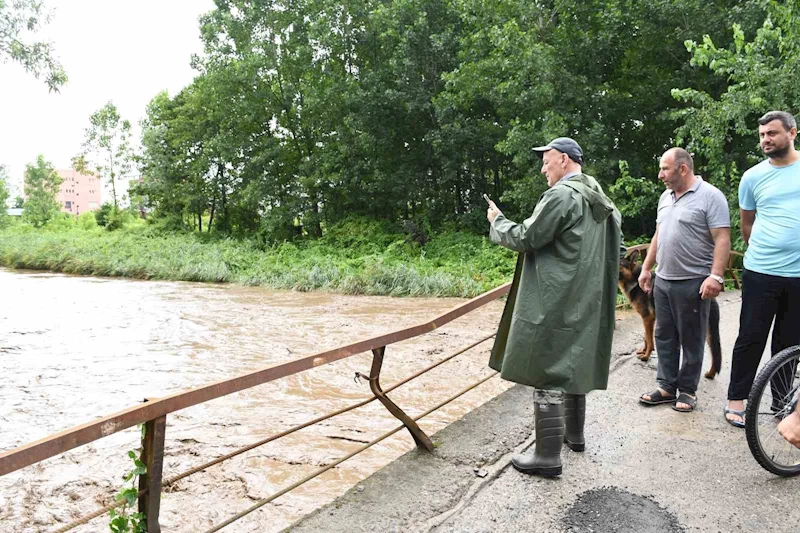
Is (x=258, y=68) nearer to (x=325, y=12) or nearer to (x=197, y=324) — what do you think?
(x=325, y=12)

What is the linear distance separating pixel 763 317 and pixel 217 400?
16.9 ft

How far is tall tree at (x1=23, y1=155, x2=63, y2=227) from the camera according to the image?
51.4m

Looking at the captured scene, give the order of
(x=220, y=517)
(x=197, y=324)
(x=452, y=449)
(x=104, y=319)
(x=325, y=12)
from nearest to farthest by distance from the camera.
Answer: (x=452, y=449) → (x=220, y=517) → (x=197, y=324) → (x=104, y=319) → (x=325, y=12)

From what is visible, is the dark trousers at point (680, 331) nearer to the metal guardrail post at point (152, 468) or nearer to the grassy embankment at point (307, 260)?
the metal guardrail post at point (152, 468)

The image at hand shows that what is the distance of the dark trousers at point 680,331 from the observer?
14.5 ft

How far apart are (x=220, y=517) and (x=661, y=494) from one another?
8.98 feet

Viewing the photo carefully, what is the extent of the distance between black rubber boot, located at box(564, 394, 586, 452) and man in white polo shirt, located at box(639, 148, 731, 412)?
3.83ft

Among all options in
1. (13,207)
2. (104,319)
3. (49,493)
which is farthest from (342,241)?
(13,207)

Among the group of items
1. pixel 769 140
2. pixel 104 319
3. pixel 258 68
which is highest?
pixel 258 68

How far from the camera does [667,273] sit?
454 cm

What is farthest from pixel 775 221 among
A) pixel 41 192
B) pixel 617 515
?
pixel 41 192

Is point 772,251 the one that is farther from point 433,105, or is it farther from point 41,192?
point 41,192

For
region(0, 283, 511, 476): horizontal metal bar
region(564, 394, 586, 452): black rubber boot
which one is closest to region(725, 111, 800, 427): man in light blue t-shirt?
region(564, 394, 586, 452): black rubber boot

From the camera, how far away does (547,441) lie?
335cm
